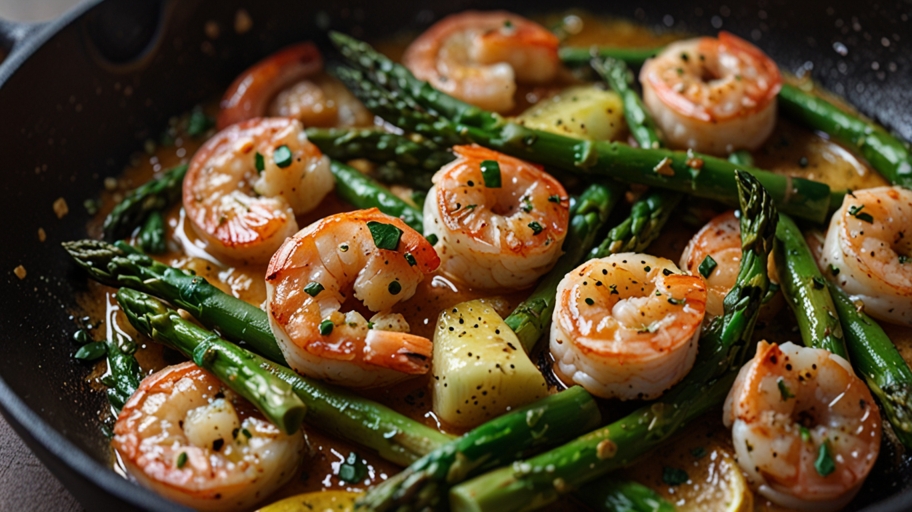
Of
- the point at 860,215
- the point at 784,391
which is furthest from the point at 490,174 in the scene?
the point at 860,215

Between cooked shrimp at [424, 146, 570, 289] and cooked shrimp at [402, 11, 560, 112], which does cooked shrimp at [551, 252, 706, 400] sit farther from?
cooked shrimp at [402, 11, 560, 112]

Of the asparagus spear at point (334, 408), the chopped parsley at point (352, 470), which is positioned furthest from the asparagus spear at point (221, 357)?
the chopped parsley at point (352, 470)

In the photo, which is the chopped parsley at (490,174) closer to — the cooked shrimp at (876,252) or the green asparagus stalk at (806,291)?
the green asparagus stalk at (806,291)

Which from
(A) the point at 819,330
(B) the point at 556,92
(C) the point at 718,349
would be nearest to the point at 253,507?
(C) the point at 718,349

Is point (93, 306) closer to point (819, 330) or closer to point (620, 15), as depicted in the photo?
point (819, 330)

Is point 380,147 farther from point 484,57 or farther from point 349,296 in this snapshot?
point 349,296

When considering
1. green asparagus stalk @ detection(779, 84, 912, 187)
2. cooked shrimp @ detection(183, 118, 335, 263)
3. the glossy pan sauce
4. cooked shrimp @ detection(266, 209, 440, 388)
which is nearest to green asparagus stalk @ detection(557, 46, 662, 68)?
the glossy pan sauce
